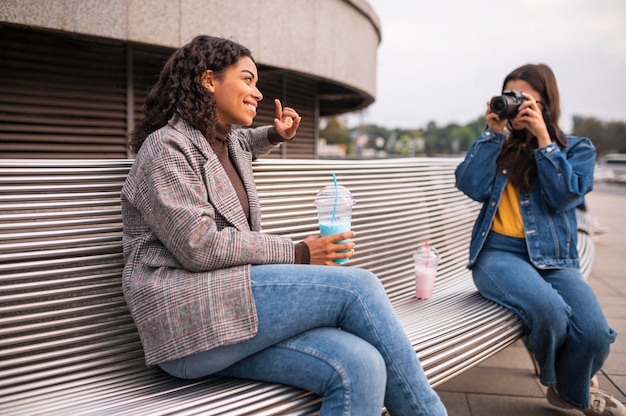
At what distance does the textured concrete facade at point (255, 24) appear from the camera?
6.17 m

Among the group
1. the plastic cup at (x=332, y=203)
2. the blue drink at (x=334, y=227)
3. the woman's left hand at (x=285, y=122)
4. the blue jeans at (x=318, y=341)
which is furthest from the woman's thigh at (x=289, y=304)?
the woman's left hand at (x=285, y=122)

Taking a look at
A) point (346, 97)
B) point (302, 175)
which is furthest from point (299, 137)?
point (302, 175)

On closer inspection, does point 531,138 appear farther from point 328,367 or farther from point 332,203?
point 328,367

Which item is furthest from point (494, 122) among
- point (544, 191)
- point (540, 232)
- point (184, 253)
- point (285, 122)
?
point (184, 253)

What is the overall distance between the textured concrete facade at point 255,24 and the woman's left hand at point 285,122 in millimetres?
4094

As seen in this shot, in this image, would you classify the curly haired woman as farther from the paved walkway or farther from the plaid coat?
the paved walkway

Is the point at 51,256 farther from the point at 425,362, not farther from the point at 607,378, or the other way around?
the point at 607,378

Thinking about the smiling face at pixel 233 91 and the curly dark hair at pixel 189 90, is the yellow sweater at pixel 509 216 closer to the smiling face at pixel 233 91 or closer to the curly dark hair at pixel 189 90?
the smiling face at pixel 233 91

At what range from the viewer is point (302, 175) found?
10.7ft

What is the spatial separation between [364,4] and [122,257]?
31.9ft

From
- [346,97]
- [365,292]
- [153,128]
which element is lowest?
[365,292]

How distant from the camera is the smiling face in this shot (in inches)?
94.2

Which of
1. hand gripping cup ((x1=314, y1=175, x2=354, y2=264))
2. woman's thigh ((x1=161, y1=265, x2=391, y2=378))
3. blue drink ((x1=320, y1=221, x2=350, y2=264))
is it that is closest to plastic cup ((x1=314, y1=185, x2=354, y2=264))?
hand gripping cup ((x1=314, y1=175, x2=354, y2=264))

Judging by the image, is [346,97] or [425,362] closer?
[425,362]
